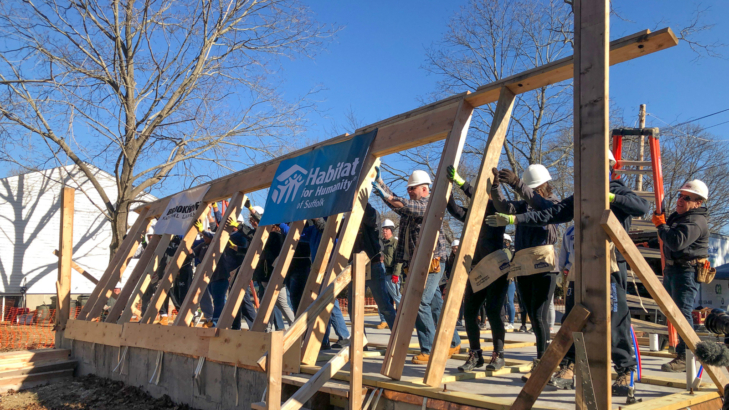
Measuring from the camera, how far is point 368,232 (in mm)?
5879

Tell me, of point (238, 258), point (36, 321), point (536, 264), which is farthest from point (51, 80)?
point (536, 264)

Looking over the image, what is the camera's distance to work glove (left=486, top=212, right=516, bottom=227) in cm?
428

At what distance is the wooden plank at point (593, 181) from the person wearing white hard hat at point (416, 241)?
1877 millimetres

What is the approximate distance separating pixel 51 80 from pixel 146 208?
21.7 feet

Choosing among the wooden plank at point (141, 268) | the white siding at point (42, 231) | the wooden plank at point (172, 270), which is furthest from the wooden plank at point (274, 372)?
the white siding at point (42, 231)

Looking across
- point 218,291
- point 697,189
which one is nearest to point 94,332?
point 218,291

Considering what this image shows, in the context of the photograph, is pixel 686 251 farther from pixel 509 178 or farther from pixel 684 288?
pixel 509 178

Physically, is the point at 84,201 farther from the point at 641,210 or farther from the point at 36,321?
the point at 641,210

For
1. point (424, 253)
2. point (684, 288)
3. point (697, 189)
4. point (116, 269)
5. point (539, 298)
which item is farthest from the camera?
point (116, 269)

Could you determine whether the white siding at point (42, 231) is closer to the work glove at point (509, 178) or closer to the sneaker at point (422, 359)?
the sneaker at point (422, 359)

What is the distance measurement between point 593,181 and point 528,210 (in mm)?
1338

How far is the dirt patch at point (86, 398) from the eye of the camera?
680 centimetres

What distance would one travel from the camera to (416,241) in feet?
16.7

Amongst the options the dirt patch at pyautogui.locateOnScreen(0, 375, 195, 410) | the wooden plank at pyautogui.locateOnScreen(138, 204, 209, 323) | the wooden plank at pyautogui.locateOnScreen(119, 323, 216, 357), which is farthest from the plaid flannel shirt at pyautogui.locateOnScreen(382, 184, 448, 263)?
the wooden plank at pyautogui.locateOnScreen(138, 204, 209, 323)
